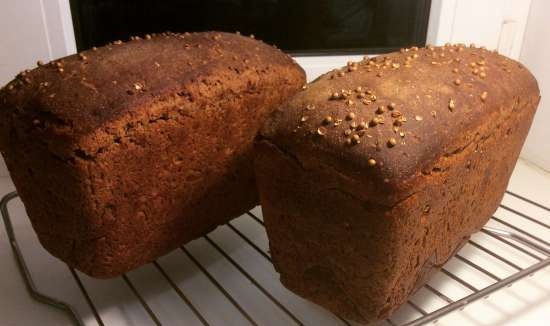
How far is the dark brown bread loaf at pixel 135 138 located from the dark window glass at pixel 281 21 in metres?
0.41

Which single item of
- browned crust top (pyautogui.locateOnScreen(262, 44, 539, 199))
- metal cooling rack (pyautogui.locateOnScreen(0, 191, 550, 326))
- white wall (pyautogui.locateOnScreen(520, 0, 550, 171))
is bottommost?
metal cooling rack (pyautogui.locateOnScreen(0, 191, 550, 326))

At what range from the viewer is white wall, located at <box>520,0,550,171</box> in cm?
145

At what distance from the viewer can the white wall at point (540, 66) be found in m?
1.45

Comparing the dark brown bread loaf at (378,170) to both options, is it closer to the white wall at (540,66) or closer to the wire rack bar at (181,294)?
the wire rack bar at (181,294)

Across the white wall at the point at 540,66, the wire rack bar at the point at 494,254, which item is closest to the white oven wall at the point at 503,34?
the white wall at the point at 540,66

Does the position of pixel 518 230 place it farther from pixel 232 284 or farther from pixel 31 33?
pixel 31 33

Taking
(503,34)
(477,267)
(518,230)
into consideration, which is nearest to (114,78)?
(477,267)

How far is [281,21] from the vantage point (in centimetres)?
146

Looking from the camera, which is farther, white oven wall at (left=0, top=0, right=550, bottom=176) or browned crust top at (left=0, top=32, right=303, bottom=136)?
white oven wall at (left=0, top=0, right=550, bottom=176)

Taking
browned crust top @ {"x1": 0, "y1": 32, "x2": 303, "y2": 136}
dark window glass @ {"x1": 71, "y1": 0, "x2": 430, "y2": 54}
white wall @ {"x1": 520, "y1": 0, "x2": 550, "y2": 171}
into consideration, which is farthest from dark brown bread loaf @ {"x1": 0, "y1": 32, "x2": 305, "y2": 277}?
white wall @ {"x1": 520, "y1": 0, "x2": 550, "y2": 171}

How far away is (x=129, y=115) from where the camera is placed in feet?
2.52

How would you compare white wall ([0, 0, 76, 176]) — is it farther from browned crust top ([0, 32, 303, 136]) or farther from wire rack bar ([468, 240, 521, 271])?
wire rack bar ([468, 240, 521, 271])

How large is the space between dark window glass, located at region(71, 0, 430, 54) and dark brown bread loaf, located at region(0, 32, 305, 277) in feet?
1.33

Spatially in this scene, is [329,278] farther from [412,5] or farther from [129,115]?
[412,5]
